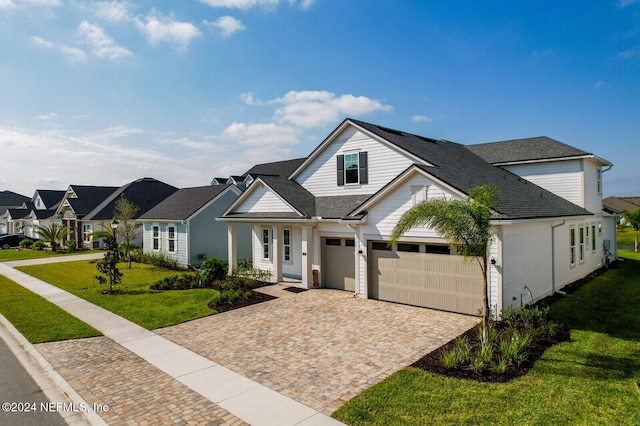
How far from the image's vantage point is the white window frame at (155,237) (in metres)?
27.2

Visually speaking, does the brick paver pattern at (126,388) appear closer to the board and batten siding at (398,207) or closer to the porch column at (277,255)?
the board and batten siding at (398,207)

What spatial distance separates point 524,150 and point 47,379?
77.2ft

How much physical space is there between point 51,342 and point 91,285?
912 cm

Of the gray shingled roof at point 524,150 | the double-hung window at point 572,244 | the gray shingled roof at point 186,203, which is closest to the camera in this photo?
the double-hung window at point 572,244

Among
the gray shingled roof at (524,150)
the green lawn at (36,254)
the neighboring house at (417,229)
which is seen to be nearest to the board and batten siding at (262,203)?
the neighboring house at (417,229)

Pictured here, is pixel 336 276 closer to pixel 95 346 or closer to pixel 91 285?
pixel 95 346

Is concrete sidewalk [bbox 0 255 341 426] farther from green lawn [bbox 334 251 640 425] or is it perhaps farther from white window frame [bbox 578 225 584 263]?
white window frame [bbox 578 225 584 263]

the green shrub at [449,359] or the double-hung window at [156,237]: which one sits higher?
the double-hung window at [156,237]

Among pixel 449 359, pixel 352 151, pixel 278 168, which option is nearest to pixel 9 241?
pixel 278 168

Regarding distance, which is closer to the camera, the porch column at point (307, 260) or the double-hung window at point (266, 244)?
the porch column at point (307, 260)

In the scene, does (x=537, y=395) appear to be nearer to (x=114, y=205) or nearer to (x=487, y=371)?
(x=487, y=371)

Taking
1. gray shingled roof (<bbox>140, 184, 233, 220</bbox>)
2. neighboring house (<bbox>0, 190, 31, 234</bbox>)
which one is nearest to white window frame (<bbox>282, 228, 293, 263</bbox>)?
gray shingled roof (<bbox>140, 184, 233, 220</bbox>)

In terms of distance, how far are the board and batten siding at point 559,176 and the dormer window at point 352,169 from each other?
9.35m

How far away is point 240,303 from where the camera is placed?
47.5 ft
